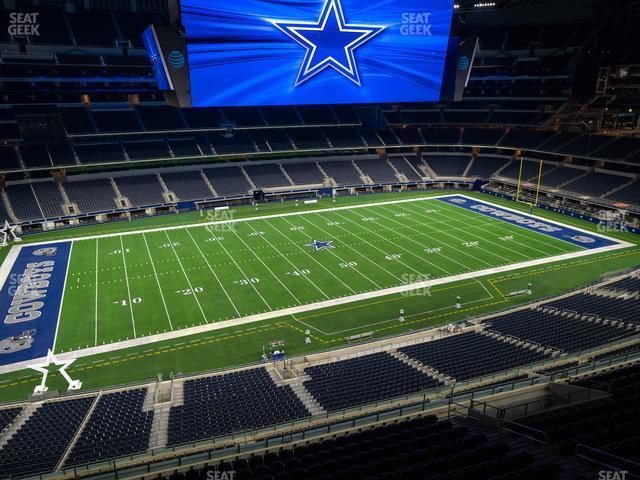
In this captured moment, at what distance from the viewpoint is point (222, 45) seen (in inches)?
1501

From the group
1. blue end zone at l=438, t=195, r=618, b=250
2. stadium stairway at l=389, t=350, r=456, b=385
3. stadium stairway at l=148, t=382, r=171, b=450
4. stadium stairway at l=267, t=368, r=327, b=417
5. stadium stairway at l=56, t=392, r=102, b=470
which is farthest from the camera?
blue end zone at l=438, t=195, r=618, b=250

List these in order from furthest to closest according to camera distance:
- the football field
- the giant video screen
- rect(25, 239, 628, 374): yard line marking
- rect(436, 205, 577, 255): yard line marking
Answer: the giant video screen → rect(436, 205, 577, 255): yard line marking → the football field → rect(25, 239, 628, 374): yard line marking

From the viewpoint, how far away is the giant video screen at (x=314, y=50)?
37.8 m

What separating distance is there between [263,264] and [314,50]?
22.2 m

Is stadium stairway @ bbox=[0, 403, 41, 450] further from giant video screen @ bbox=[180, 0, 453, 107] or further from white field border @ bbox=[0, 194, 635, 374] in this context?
giant video screen @ bbox=[180, 0, 453, 107]

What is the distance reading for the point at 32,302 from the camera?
25.9 m

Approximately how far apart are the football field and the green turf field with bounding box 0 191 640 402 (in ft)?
0.35

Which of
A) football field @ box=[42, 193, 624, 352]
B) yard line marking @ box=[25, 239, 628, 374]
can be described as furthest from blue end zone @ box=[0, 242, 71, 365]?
yard line marking @ box=[25, 239, 628, 374]

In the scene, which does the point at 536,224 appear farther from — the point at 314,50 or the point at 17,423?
the point at 17,423

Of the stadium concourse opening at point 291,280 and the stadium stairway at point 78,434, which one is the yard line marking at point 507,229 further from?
the stadium stairway at point 78,434

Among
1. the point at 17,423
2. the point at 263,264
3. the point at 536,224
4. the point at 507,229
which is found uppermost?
the point at 536,224

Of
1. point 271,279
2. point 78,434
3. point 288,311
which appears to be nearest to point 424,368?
point 288,311

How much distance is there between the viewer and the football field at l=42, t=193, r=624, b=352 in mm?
24797

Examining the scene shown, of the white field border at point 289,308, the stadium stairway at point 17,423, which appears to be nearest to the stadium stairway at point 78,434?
the stadium stairway at point 17,423
